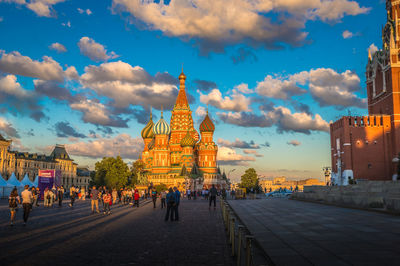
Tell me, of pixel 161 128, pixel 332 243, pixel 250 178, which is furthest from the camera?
pixel 161 128

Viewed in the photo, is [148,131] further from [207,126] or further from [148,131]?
[207,126]

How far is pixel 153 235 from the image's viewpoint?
12.1 m

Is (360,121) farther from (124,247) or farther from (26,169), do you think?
(26,169)

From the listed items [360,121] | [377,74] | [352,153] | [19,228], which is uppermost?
[377,74]

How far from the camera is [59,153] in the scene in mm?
121688

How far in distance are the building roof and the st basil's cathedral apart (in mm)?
33184

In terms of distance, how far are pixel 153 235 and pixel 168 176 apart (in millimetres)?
80423

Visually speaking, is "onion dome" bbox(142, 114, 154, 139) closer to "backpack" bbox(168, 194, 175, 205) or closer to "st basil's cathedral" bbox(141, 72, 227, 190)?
"st basil's cathedral" bbox(141, 72, 227, 190)

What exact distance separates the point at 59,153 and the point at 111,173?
64.1 m

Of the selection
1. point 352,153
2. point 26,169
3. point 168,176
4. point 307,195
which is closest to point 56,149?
point 26,169

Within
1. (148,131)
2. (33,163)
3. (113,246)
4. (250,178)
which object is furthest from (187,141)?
(113,246)

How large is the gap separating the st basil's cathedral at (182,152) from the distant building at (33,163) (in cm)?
3107

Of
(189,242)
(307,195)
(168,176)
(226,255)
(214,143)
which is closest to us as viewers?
(226,255)

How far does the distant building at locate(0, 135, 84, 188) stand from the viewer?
8938 centimetres
